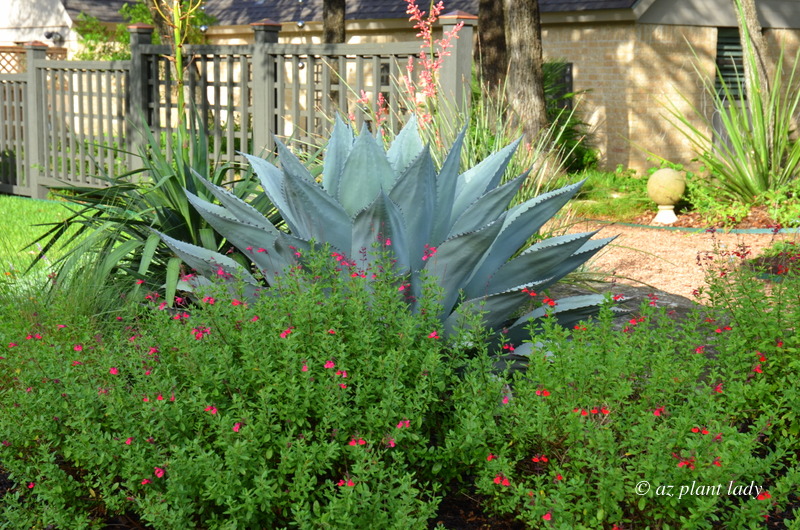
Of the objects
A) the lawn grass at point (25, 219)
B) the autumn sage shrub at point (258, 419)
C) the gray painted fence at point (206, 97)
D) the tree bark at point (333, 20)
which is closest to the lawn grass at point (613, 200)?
the gray painted fence at point (206, 97)

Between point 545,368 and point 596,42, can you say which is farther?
point 596,42

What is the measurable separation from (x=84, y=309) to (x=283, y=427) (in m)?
1.73

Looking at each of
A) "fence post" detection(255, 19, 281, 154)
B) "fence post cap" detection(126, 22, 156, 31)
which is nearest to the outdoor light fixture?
"fence post cap" detection(126, 22, 156, 31)

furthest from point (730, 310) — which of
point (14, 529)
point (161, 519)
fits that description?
point (14, 529)

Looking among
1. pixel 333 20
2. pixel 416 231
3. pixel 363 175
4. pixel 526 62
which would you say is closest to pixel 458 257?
pixel 416 231

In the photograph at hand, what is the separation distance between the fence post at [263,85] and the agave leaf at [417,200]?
5.91 metres

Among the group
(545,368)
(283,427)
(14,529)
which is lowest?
(14,529)

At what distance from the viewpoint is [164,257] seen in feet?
16.8

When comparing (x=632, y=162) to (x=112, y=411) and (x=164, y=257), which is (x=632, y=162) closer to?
(x=164, y=257)

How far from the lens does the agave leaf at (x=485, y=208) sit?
3988 mm

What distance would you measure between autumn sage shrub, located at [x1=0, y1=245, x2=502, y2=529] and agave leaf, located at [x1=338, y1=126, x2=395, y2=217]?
0.68 meters

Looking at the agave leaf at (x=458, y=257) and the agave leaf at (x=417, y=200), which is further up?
the agave leaf at (x=417, y=200)

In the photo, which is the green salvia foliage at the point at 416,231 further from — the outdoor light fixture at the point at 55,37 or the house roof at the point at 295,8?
the outdoor light fixture at the point at 55,37

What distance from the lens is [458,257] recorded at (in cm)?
373
